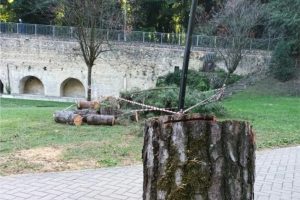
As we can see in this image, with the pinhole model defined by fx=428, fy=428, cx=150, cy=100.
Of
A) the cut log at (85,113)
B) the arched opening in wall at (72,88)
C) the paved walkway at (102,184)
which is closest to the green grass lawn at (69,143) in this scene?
the cut log at (85,113)

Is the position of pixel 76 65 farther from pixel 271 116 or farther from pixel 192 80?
pixel 271 116

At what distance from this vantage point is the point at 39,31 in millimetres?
32469

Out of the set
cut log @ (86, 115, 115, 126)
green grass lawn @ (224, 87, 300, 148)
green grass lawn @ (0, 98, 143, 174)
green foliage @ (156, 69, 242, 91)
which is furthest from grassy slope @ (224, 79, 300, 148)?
cut log @ (86, 115, 115, 126)

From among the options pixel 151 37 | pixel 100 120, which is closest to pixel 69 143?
pixel 100 120

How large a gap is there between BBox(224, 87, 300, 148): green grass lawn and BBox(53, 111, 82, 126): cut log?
5003 mm

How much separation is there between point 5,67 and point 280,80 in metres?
20.9

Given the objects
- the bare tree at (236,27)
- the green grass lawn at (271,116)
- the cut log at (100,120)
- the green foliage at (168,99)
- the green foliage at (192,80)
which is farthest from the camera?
the bare tree at (236,27)

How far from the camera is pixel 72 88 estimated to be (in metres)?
34.7

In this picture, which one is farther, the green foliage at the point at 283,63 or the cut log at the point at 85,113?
the green foliage at the point at 283,63

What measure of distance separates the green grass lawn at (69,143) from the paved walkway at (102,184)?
63cm

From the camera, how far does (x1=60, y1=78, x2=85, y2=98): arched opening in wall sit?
34.1 meters

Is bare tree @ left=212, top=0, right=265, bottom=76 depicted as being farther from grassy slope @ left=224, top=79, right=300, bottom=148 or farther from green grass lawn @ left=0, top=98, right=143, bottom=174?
green grass lawn @ left=0, top=98, right=143, bottom=174

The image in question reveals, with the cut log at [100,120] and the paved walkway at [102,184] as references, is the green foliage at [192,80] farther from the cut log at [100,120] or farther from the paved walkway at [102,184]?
the paved walkway at [102,184]

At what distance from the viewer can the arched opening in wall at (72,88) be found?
34091 mm
